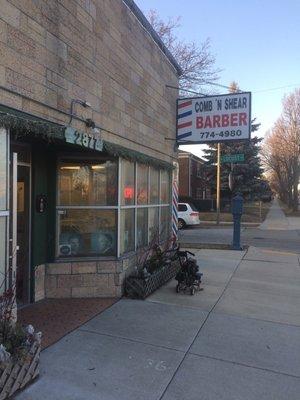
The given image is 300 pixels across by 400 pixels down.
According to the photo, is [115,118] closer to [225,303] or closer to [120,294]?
[120,294]

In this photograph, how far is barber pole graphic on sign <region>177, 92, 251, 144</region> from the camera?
1114 centimetres

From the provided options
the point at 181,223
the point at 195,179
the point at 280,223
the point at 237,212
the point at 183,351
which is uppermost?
the point at 195,179

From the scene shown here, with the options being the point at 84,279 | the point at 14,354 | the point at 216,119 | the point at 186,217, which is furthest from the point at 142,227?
the point at 186,217

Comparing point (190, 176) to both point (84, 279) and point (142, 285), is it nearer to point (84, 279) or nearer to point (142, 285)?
point (142, 285)

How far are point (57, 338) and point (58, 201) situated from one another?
2697 millimetres

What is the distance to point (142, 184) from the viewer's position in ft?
30.3

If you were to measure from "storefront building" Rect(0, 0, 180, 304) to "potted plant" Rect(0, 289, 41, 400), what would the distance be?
31.1 inches

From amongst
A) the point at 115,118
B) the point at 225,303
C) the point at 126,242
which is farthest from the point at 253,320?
the point at 115,118

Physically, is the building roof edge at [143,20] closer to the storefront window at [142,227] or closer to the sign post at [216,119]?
the sign post at [216,119]

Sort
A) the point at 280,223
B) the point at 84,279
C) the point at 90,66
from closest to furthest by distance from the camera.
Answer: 1. the point at 90,66
2. the point at 84,279
3. the point at 280,223

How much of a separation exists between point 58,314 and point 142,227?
3.45m

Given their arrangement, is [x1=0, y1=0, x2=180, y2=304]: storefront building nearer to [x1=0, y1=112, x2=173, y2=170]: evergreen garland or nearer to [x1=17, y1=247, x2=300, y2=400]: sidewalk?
[x1=0, y1=112, x2=173, y2=170]: evergreen garland

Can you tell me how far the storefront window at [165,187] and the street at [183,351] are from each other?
3.42 meters

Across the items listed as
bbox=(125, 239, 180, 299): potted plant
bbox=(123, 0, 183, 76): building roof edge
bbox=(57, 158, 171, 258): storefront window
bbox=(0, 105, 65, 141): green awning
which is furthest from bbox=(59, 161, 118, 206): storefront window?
bbox=(123, 0, 183, 76): building roof edge
